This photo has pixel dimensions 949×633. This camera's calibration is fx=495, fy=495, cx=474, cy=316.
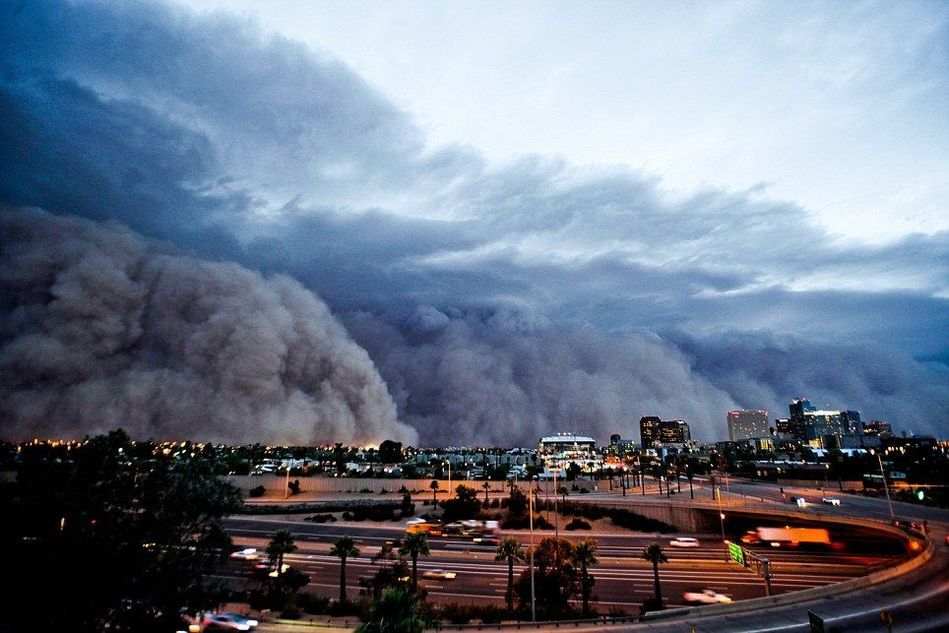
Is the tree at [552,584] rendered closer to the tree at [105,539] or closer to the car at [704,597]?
the car at [704,597]

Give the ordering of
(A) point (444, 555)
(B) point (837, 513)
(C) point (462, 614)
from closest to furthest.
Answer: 1. (C) point (462, 614)
2. (A) point (444, 555)
3. (B) point (837, 513)

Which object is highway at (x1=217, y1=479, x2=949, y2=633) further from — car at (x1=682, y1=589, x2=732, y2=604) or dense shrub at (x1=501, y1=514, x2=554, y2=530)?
dense shrub at (x1=501, y1=514, x2=554, y2=530)

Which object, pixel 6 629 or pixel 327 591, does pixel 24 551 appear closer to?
pixel 6 629

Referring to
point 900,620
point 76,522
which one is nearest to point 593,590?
point 900,620

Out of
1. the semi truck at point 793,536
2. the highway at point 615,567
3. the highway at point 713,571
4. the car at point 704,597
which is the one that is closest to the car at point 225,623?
the highway at point 615,567

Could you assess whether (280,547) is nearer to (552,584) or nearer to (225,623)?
(225,623)

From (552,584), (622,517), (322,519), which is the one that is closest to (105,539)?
(552,584)
